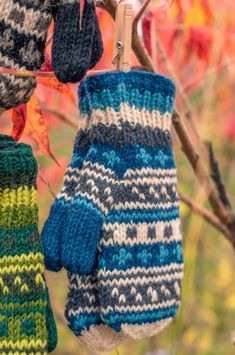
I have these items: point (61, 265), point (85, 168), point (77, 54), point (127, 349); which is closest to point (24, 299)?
point (61, 265)

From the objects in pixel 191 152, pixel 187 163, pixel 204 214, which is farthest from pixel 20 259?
pixel 187 163

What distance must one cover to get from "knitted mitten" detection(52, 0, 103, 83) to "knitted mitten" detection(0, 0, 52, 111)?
18 millimetres

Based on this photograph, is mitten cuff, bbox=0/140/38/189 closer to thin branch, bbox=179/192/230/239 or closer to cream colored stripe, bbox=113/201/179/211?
cream colored stripe, bbox=113/201/179/211

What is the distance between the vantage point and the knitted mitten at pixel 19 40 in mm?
797

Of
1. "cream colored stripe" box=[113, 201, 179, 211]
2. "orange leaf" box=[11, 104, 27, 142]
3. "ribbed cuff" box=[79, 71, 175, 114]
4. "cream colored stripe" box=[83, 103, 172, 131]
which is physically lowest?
"cream colored stripe" box=[113, 201, 179, 211]

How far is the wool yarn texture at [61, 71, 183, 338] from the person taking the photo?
84 centimetres

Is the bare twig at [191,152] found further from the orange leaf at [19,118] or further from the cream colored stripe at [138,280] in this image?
the cream colored stripe at [138,280]

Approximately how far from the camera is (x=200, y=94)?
221cm

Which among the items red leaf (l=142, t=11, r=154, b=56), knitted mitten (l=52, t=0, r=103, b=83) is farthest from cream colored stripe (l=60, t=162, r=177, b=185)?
red leaf (l=142, t=11, r=154, b=56)

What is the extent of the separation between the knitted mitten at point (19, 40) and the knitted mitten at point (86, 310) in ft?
0.71

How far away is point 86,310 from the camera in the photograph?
0.86 m

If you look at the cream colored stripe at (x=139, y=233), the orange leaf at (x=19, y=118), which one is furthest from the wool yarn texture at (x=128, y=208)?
the orange leaf at (x=19, y=118)

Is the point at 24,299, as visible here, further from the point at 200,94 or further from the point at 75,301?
the point at 200,94

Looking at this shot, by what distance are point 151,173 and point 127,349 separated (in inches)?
73.7
